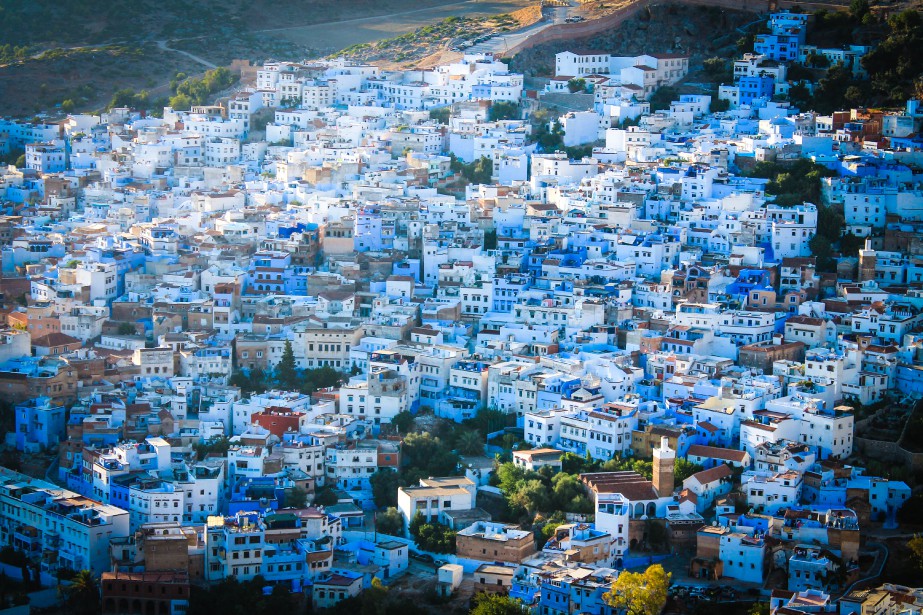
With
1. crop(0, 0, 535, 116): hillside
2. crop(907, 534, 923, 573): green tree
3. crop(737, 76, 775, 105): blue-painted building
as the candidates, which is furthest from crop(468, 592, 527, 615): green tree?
crop(0, 0, 535, 116): hillside

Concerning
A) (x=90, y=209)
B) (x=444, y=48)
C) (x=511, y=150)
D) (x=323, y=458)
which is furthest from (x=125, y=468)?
(x=444, y=48)

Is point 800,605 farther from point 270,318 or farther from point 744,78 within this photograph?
point 744,78

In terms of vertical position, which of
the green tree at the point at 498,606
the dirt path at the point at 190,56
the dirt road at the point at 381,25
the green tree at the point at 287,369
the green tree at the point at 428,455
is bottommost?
the green tree at the point at 498,606

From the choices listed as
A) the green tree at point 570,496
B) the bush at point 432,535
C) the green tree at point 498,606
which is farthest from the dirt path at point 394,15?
the green tree at point 498,606

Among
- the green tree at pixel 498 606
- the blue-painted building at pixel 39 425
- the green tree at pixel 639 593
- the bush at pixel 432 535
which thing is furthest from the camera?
the blue-painted building at pixel 39 425

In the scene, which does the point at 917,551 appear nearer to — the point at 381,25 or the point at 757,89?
the point at 757,89

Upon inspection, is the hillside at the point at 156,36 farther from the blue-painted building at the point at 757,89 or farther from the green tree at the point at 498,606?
the green tree at the point at 498,606
